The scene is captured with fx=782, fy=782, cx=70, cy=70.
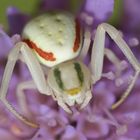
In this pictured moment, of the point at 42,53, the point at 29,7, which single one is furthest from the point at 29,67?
the point at 29,7

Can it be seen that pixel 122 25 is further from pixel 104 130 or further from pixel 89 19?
pixel 104 130

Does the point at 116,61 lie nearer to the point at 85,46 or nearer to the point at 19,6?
the point at 85,46

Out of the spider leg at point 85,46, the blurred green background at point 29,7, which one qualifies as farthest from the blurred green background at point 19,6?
the spider leg at point 85,46

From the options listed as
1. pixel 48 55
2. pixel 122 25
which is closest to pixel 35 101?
pixel 48 55

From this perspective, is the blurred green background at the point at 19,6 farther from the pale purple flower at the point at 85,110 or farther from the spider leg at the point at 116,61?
the spider leg at the point at 116,61

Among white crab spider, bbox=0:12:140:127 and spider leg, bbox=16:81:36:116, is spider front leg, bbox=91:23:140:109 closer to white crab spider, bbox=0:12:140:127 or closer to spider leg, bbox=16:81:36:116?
white crab spider, bbox=0:12:140:127

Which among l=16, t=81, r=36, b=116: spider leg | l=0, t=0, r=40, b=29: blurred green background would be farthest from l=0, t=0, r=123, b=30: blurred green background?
l=16, t=81, r=36, b=116: spider leg

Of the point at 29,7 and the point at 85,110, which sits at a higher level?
the point at 29,7
